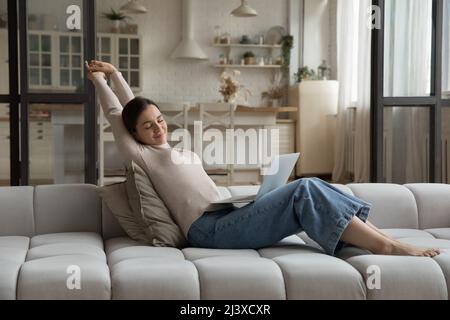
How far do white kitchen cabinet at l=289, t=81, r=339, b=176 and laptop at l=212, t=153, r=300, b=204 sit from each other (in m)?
5.23

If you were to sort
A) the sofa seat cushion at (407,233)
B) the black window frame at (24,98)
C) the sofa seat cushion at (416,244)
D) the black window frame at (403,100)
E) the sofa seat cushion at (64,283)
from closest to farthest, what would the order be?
the sofa seat cushion at (64,283) < the sofa seat cushion at (416,244) < the sofa seat cushion at (407,233) < the black window frame at (24,98) < the black window frame at (403,100)

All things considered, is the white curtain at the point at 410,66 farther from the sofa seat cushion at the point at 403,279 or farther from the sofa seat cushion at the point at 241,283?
the sofa seat cushion at the point at 241,283

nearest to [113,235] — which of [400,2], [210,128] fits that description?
[400,2]

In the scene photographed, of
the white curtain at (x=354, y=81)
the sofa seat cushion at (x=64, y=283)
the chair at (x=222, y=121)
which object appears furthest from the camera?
the white curtain at (x=354, y=81)

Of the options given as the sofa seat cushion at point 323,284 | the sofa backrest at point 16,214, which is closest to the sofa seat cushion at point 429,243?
the sofa seat cushion at point 323,284

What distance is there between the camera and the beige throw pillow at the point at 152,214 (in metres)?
2.58

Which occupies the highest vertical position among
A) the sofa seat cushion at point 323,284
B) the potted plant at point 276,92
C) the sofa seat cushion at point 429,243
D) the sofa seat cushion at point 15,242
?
the potted plant at point 276,92

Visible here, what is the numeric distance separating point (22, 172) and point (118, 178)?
2.35 meters

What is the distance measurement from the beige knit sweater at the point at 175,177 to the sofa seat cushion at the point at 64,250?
35 centimetres

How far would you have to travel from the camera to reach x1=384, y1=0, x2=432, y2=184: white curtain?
3828 mm

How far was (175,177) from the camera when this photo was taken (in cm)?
264

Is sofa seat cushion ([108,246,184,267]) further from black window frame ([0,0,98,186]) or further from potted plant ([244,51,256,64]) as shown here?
potted plant ([244,51,256,64])

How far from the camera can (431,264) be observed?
221cm

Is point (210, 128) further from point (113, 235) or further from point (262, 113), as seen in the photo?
point (113, 235)
